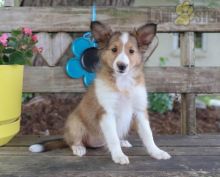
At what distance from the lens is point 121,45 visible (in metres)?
2.88

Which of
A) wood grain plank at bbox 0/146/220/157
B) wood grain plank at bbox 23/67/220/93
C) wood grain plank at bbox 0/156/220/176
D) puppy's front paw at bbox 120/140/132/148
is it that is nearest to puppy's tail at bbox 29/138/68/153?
wood grain plank at bbox 0/146/220/157

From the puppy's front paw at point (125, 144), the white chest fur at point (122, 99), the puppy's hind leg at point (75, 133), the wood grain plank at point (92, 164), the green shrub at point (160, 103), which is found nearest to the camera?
the wood grain plank at point (92, 164)

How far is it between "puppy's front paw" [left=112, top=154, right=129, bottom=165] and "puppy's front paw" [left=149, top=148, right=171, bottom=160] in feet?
0.74

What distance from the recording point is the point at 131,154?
9.62 feet

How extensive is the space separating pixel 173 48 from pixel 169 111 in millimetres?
6624

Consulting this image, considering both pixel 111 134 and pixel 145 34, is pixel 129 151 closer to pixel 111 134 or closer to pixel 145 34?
pixel 111 134

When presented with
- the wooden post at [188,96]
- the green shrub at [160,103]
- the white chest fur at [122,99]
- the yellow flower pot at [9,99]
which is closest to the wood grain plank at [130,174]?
the white chest fur at [122,99]

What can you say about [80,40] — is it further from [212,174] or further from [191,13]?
[212,174]

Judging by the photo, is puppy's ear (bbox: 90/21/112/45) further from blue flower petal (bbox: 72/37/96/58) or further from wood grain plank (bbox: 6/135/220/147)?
wood grain plank (bbox: 6/135/220/147)

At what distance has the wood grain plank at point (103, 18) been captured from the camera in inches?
146

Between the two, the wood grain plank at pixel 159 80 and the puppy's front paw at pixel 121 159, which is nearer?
the puppy's front paw at pixel 121 159

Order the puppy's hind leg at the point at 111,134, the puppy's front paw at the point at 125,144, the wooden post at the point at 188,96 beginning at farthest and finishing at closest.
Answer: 1. the wooden post at the point at 188,96
2. the puppy's front paw at the point at 125,144
3. the puppy's hind leg at the point at 111,134

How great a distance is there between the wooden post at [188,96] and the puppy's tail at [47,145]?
3.86ft

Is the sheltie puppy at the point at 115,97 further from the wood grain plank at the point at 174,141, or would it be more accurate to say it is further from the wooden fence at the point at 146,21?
the wooden fence at the point at 146,21
